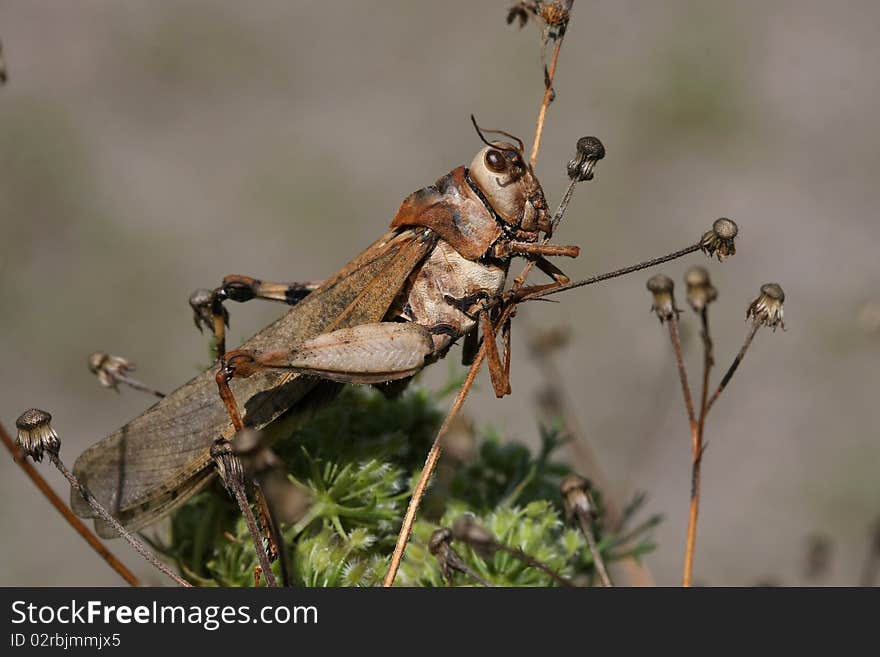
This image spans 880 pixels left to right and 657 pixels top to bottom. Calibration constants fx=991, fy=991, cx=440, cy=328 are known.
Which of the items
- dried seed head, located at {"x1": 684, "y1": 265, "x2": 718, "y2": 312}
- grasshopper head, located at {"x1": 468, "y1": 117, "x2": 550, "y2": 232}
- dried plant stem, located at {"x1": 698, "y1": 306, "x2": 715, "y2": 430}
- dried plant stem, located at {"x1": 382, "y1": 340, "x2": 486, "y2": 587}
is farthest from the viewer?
grasshopper head, located at {"x1": 468, "y1": 117, "x2": 550, "y2": 232}

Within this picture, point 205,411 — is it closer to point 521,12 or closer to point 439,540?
point 439,540

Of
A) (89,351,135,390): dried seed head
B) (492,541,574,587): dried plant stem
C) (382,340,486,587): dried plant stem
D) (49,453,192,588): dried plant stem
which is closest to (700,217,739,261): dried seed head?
(382,340,486,587): dried plant stem

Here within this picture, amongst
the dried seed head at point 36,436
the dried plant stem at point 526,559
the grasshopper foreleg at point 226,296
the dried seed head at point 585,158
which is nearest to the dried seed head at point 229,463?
the dried seed head at point 36,436

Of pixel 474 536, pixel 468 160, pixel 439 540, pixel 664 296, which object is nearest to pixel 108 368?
pixel 439 540

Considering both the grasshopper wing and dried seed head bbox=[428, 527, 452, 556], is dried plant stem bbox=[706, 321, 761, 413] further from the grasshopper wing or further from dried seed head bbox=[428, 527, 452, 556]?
the grasshopper wing

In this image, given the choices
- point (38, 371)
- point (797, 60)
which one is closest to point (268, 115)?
point (38, 371)

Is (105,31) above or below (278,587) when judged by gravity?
above
